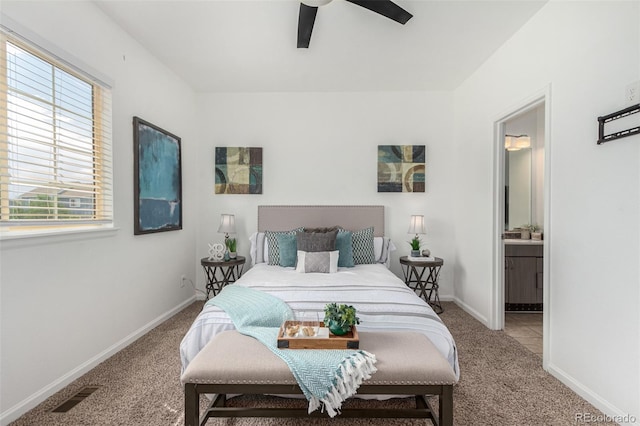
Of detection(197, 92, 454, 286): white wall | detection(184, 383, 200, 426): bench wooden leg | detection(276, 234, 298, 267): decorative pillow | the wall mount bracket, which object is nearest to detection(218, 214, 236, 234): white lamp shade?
detection(197, 92, 454, 286): white wall

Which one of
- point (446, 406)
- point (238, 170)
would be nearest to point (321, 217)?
point (238, 170)

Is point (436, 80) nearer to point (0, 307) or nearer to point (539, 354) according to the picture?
point (539, 354)

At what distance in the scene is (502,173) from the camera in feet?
10.1

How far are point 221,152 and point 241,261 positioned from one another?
1495mm

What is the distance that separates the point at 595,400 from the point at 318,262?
Result: 2.23 metres

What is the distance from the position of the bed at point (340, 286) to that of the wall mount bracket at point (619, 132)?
4.87 ft

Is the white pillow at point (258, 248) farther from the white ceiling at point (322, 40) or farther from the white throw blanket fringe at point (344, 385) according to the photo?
the white throw blanket fringe at point (344, 385)

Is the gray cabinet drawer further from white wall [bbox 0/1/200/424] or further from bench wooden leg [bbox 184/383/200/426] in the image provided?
white wall [bbox 0/1/200/424]

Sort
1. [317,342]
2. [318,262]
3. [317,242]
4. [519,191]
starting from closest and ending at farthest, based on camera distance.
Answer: [317,342] → [318,262] → [317,242] → [519,191]

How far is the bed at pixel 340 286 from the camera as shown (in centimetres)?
193

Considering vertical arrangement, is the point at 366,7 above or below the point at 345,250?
above

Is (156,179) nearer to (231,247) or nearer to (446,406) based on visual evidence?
(231,247)

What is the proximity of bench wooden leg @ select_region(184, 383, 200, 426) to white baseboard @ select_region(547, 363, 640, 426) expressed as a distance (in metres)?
2.24

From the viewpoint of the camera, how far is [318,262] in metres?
3.15
